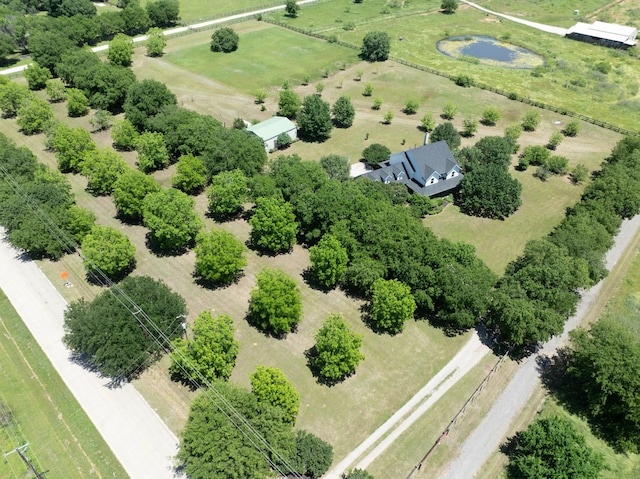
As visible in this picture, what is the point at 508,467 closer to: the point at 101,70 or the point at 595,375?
the point at 595,375

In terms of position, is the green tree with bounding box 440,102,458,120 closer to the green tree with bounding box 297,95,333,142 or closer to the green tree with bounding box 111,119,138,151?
A: the green tree with bounding box 297,95,333,142

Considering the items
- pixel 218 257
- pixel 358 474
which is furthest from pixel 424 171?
pixel 358 474

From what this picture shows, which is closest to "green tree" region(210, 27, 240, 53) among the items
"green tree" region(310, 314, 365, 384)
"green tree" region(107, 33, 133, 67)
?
"green tree" region(107, 33, 133, 67)

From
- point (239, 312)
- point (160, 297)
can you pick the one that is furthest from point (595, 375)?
point (160, 297)

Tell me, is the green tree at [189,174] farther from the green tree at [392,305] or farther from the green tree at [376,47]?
the green tree at [376,47]

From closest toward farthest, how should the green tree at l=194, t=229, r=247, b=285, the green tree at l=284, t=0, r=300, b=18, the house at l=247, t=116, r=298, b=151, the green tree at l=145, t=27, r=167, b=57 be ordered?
the green tree at l=194, t=229, r=247, b=285 → the house at l=247, t=116, r=298, b=151 → the green tree at l=145, t=27, r=167, b=57 → the green tree at l=284, t=0, r=300, b=18

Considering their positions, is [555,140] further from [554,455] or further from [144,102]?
[144,102]
